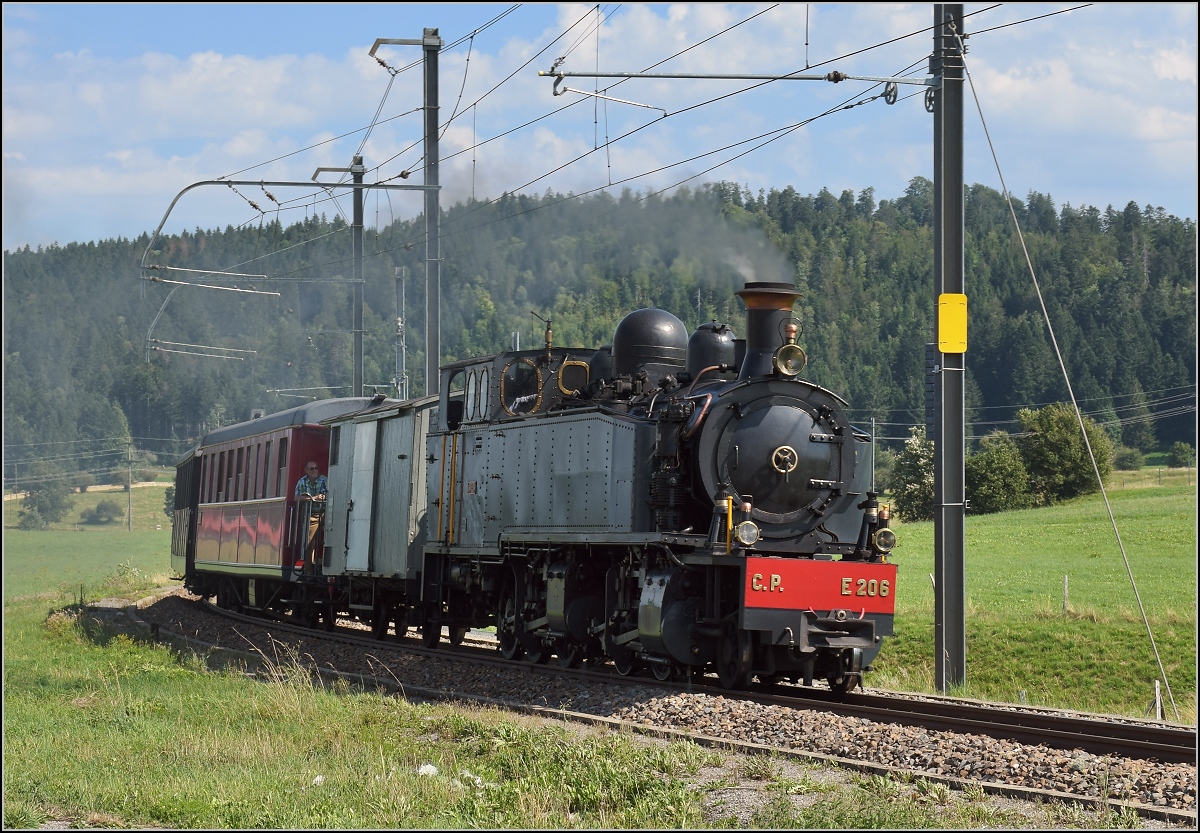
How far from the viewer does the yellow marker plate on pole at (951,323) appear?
1495 centimetres

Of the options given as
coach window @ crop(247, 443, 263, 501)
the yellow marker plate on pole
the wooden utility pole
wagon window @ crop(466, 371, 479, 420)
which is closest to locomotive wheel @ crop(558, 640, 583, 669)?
wagon window @ crop(466, 371, 479, 420)

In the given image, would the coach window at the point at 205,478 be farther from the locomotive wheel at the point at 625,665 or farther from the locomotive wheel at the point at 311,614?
the locomotive wheel at the point at 625,665

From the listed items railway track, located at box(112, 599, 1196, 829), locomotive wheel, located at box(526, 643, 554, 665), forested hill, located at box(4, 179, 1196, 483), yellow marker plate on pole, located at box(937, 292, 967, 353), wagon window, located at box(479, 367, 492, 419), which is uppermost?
forested hill, located at box(4, 179, 1196, 483)

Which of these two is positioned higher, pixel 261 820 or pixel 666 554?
pixel 666 554

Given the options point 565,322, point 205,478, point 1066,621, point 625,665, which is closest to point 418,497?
point 625,665

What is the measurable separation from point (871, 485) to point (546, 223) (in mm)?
18510

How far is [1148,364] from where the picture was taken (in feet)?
355

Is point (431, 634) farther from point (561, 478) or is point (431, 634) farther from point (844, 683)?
point (844, 683)

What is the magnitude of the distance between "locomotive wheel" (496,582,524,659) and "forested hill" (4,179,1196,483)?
47.8m

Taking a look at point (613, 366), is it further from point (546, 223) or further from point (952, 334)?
point (546, 223)

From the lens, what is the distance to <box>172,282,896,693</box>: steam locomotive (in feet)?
41.6

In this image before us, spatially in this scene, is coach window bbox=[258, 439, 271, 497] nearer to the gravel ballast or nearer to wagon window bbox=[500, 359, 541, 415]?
the gravel ballast

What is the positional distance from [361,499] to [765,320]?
9541 millimetres

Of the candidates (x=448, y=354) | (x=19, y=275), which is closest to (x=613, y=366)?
(x=448, y=354)
